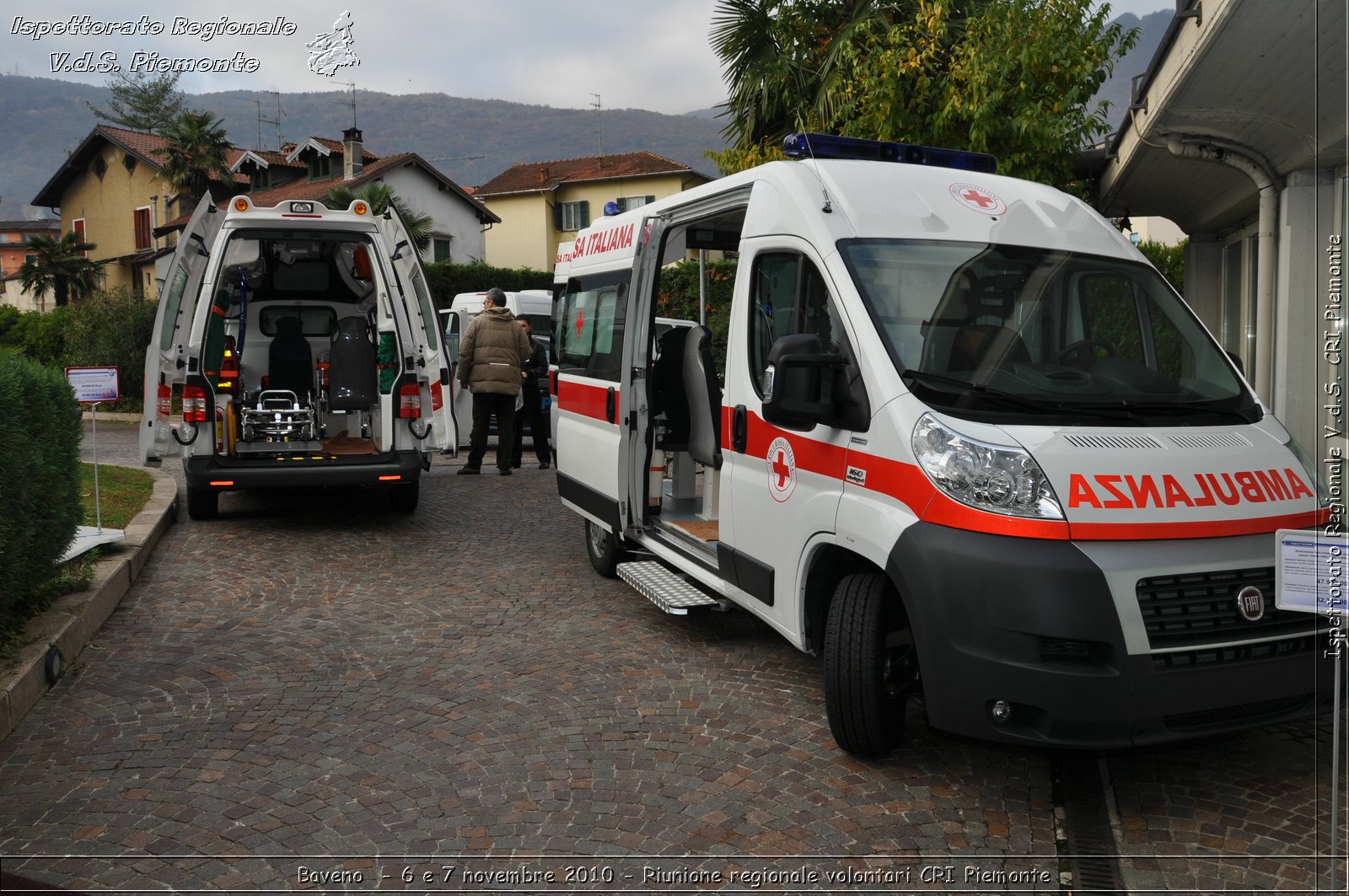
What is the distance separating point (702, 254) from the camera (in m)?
8.00

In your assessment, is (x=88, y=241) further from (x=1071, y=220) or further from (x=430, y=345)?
(x=1071, y=220)

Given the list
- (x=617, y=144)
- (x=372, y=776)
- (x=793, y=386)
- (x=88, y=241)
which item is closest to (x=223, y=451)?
(x=372, y=776)

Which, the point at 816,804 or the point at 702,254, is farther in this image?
the point at 702,254

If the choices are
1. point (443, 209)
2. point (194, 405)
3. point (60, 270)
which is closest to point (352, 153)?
point (443, 209)

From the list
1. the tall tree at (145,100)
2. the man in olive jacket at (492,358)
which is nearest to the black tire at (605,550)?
the man in olive jacket at (492,358)

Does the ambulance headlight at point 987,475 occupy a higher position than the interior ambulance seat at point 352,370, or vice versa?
the interior ambulance seat at point 352,370

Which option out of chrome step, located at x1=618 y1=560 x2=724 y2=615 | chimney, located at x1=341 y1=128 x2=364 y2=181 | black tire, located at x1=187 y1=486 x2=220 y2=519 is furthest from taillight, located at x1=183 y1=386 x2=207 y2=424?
chimney, located at x1=341 y1=128 x2=364 y2=181

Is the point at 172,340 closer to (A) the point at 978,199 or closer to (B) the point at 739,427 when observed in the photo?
(B) the point at 739,427

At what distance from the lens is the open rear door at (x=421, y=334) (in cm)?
903

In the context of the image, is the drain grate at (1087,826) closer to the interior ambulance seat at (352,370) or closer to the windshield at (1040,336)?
the windshield at (1040,336)

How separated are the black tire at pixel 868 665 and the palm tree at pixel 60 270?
144 feet

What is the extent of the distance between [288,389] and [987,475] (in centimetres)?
850

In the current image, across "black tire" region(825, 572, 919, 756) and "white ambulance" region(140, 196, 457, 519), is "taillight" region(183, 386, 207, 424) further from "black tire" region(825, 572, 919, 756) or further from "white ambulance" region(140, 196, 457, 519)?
"black tire" region(825, 572, 919, 756)

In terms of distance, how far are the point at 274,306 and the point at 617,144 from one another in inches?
7037
